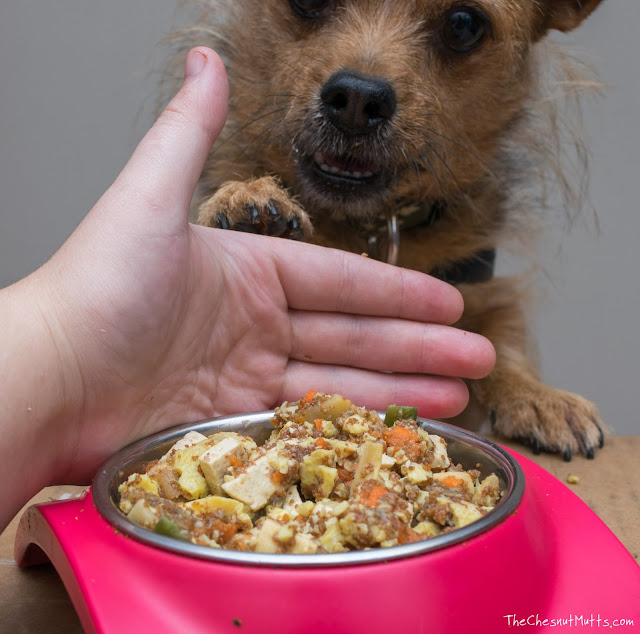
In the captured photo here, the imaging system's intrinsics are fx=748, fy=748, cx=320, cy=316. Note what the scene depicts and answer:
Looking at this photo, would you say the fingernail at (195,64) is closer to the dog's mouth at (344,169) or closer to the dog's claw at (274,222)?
the dog's claw at (274,222)

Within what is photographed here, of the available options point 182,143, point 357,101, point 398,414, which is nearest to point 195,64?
point 182,143

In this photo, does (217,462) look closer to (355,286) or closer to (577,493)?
(355,286)

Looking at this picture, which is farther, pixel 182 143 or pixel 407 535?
pixel 182 143

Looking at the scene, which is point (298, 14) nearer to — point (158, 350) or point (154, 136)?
point (154, 136)

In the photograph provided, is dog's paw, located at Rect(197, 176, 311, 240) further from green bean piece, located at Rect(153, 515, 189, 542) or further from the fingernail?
green bean piece, located at Rect(153, 515, 189, 542)

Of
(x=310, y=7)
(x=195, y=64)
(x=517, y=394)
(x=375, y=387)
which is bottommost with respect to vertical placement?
(x=517, y=394)

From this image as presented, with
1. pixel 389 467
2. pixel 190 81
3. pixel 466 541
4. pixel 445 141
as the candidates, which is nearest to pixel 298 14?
pixel 445 141

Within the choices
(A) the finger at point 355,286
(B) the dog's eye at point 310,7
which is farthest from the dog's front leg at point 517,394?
(B) the dog's eye at point 310,7
